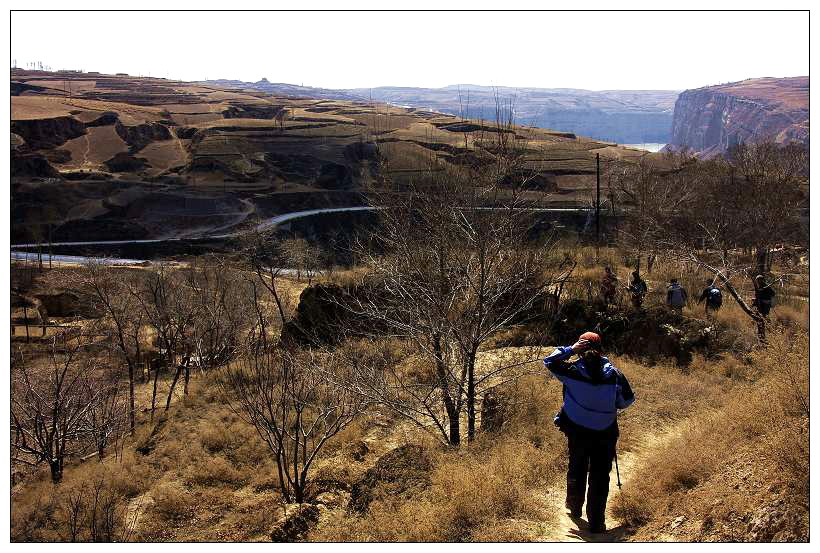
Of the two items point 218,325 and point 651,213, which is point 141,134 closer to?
point 218,325

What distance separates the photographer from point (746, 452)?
5.58 m

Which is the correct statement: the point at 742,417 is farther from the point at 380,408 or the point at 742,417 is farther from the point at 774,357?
the point at 380,408

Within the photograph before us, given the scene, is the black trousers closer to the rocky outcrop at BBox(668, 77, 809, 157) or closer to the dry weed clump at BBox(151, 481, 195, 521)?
the dry weed clump at BBox(151, 481, 195, 521)

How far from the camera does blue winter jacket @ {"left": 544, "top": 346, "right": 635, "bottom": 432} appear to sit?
16.2 ft

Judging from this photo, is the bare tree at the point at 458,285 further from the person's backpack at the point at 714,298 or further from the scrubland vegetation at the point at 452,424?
the person's backpack at the point at 714,298


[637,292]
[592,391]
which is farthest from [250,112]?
[592,391]

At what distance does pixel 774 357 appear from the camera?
6.97m

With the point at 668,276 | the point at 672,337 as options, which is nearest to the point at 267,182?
the point at 668,276

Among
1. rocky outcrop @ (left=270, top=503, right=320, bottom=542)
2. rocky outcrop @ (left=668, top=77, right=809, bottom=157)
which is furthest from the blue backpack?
rocky outcrop @ (left=668, top=77, right=809, bottom=157)

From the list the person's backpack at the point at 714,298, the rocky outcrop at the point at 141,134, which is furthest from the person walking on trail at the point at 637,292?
the rocky outcrop at the point at 141,134

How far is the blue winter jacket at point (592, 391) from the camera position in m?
4.93

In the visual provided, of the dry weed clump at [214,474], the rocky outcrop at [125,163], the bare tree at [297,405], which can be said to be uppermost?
the rocky outcrop at [125,163]

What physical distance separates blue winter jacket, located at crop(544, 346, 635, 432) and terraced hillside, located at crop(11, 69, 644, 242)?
37814 mm

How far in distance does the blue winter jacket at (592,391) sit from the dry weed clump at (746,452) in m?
1.10
